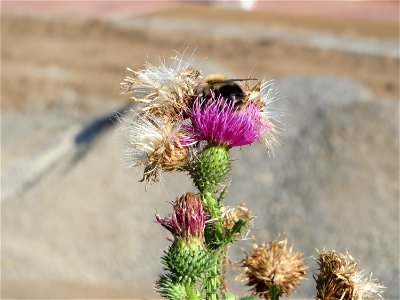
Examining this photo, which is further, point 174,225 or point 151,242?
point 151,242

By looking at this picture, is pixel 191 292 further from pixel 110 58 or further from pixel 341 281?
pixel 110 58

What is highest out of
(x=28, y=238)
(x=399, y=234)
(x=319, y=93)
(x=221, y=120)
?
(x=319, y=93)

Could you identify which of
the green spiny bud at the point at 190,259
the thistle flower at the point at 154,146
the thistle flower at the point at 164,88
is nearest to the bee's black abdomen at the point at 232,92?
the thistle flower at the point at 164,88

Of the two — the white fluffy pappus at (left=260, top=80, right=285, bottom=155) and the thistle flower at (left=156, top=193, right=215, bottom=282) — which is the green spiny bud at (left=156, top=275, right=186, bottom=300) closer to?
the thistle flower at (left=156, top=193, right=215, bottom=282)

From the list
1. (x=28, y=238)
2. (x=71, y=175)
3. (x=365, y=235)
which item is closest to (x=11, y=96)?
(x=71, y=175)

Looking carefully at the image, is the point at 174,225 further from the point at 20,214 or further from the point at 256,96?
the point at 20,214

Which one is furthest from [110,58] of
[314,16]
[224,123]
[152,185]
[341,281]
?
[224,123]

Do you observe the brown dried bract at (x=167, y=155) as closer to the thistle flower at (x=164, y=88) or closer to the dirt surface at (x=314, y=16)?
the thistle flower at (x=164, y=88)
